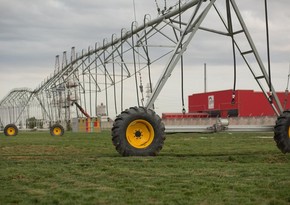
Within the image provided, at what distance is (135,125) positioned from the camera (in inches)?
511

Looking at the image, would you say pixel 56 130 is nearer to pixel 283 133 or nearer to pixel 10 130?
pixel 10 130

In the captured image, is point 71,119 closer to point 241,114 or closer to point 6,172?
point 241,114

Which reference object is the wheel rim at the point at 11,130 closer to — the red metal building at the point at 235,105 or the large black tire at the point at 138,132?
the red metal building at the point at 235,105

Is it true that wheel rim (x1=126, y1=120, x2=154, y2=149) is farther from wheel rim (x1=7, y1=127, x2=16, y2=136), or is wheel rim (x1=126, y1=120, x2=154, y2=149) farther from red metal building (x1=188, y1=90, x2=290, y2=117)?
Result: red metal building (x1=188, y1=90, x2=290, y2=117)

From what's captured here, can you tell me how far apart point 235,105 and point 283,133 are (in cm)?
5140

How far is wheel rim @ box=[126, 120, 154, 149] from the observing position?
1294cm

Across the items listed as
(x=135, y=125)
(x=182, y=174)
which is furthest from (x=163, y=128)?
(x=182, y=174)

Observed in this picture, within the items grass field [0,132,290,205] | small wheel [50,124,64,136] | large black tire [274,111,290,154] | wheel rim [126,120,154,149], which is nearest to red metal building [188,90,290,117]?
small wheel [50,124,64,136]

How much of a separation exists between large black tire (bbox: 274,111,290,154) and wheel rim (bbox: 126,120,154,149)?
3.34 metres

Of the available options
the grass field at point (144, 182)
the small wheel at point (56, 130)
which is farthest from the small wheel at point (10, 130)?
the grass field at point (144, 182)

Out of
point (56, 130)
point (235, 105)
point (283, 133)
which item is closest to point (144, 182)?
point (283, 133)

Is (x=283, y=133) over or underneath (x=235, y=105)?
underneath

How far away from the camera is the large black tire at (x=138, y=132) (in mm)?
12711

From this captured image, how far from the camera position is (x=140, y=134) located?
43.0 ft
